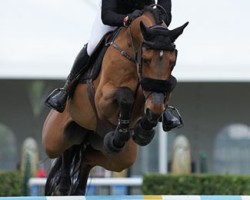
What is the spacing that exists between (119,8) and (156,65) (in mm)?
957

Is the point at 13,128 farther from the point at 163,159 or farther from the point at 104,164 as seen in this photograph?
the point at 104,164

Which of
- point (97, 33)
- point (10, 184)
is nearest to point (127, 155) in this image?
point (97, 33)

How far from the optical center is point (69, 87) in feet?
22.4

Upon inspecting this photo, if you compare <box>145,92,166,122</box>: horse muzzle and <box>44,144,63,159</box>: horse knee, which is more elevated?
<box>145,92,166,122</box>: horse muzzle

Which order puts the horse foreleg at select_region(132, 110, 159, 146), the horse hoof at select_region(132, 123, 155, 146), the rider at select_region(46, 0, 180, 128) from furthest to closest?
the rider at select_region(46, 0, 180, 128)
the horse hoof at select_region(132, 123, 155, 146)
the horse foreleg at select_region(132, 110, 159, 146)

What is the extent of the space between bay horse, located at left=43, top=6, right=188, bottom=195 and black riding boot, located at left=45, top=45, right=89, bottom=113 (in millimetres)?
80

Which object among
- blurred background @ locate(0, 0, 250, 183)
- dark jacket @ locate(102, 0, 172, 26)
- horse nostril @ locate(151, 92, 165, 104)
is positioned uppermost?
blurred background @ locate(0, 0, 250, 183)

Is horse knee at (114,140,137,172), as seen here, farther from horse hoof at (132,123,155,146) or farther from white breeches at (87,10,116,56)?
horse hoof at (132,123,155,146)

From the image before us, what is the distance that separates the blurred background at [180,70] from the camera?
1427 cm

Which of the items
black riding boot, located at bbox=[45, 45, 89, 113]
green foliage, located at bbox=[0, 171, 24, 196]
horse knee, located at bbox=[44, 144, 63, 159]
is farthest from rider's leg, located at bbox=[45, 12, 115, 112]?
green foliage, located at bbox=[0, 171, 24, 196]

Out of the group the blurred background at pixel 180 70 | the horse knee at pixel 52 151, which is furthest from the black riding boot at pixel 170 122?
the blurred background at pixel 180 70

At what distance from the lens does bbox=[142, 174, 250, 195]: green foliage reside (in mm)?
11305

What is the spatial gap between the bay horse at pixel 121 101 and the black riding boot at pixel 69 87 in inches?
3.2

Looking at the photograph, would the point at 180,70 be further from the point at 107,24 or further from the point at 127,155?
the point at 107,24
